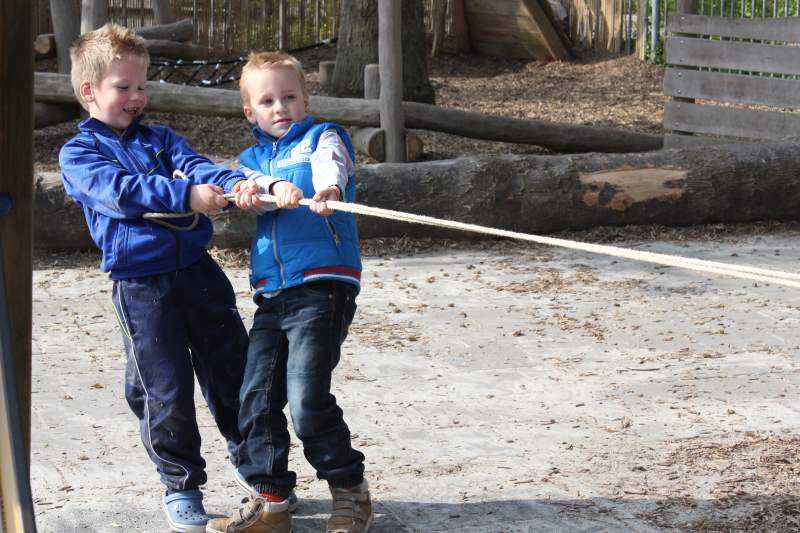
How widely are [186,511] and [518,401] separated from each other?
5.54 feet

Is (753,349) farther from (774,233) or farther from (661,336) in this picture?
(774,233)

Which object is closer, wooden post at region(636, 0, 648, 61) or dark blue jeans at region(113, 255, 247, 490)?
dark blue jeans at region(113, 255, 247, 490)

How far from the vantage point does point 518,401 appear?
4.64 metres

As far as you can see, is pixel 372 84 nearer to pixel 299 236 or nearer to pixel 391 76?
pixel 391 76

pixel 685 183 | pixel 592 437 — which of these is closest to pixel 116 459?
pixel 592 437

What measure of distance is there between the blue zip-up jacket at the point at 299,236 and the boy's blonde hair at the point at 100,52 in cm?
46

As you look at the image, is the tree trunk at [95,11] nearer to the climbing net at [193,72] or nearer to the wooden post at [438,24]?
the climbing net at [193,72]

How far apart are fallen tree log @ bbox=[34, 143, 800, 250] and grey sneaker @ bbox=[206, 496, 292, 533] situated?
4011 millimetres

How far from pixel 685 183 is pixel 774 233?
69 cm

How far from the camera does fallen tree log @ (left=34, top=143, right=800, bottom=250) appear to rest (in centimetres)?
723

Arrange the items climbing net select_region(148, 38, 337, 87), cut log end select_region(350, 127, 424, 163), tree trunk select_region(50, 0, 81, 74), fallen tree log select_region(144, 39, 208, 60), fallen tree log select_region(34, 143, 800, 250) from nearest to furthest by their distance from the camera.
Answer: fallen tree log select_region(34, 143, 800, 250) → cut log end select_region(350, 127, 424, 163) → tree trunk select_region(50, 0, 81, 74) → climbing net select_region(148, 38, 337, 87) → fallen tree log select_region(144, 39, 208, 60)

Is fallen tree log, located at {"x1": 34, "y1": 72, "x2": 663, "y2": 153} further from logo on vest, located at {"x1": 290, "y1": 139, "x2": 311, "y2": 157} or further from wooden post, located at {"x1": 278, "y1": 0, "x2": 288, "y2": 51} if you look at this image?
wooden post, located at {"x1": 278, "y1": 0, "x2": 288, "y2": 51}

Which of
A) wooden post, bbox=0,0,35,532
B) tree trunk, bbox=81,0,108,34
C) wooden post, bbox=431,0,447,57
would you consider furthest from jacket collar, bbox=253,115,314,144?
wooden post, bbox=431,0,447,57

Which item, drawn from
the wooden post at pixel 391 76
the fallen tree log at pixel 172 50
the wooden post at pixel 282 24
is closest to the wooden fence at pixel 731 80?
the wooden post at pixel 391 76
